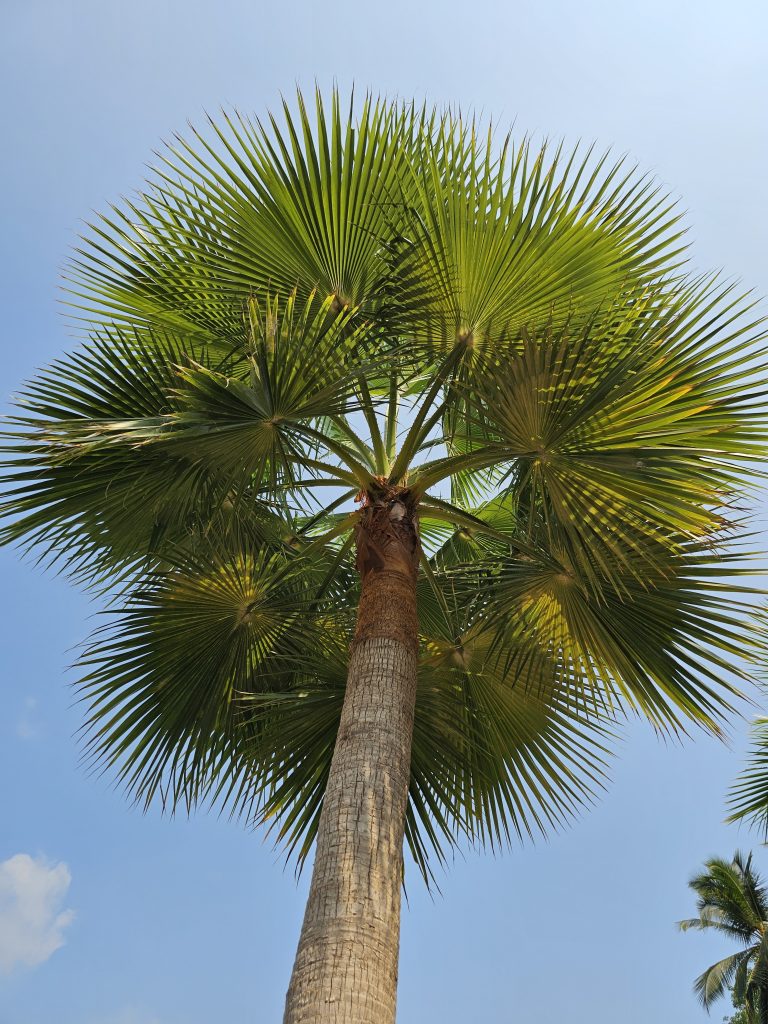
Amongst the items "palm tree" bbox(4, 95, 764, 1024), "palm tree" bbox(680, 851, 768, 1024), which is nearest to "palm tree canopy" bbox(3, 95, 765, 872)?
"palm tree" bbox(4, 95, 764, 1024)

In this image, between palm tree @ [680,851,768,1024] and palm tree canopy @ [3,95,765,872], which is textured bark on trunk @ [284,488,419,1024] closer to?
palm tree canopy @ [3,95,765,872]

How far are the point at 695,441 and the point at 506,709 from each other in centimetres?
213

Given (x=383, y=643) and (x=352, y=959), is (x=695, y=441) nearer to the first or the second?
(x=383, y=643)

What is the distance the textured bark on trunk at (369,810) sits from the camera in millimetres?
3594

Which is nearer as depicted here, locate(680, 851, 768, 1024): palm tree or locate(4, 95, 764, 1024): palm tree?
locate(4, 95, 764, 1024): palm tree

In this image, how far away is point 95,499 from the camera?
5559 mm

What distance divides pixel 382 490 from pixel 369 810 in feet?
6.54

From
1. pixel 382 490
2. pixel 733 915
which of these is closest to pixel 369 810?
pixel 382 490

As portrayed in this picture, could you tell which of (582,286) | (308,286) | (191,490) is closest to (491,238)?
(582,286)

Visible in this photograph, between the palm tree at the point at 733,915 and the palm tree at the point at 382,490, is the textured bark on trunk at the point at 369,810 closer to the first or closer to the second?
the palm tree at the point at 382,490

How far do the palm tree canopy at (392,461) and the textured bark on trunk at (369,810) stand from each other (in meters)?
0.46

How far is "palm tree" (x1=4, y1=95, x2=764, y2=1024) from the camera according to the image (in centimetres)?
471

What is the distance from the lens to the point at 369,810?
4.18 m

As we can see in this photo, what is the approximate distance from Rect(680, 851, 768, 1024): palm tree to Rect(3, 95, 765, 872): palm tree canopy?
19.4m
